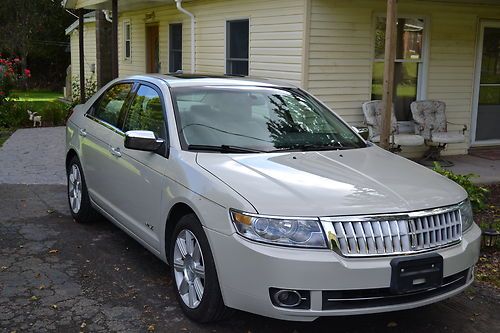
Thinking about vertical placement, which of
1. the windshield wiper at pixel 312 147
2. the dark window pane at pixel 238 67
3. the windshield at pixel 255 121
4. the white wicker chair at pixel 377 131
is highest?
the dark window pane at pixel 238 67

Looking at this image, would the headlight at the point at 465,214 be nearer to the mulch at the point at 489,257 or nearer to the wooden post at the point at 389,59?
the mulch at the point at 489,257

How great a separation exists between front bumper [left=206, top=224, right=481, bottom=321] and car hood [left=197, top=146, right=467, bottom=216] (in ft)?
0.80

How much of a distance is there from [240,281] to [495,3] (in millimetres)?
8740

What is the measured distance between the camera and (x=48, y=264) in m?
4.98

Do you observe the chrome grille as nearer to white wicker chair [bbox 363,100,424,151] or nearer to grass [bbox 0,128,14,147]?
white wicker chair [bbox 363,100,424,151]

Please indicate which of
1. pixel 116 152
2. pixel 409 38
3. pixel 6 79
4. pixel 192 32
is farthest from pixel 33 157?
pixel 409 38

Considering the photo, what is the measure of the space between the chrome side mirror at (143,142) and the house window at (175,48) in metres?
9.75

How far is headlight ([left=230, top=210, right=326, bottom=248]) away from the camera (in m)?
3.30

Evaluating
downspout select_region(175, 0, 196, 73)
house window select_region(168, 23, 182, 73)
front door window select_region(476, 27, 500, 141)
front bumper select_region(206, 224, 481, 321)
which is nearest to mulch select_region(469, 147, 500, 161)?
front door window select_region(476, 27, 500, 141)

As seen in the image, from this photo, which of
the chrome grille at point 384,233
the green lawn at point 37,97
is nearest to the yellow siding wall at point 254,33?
the chrome grille at point 384,233

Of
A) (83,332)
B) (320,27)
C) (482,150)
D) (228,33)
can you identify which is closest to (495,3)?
(482,150)

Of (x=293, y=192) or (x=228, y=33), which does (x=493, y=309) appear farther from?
(x=228, y=33)

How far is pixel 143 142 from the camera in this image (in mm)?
4301

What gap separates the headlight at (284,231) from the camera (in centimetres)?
330
